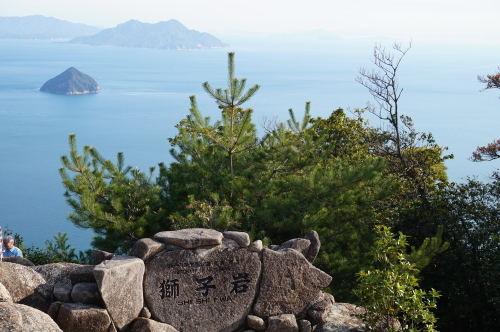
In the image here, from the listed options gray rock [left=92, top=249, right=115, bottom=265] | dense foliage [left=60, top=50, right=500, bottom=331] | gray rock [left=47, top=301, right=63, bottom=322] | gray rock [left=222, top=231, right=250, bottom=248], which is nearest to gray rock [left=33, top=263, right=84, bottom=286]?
gray rock [left=92, top=249, right=115, bottom=265]

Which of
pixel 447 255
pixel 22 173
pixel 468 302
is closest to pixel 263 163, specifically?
pixel 447 255

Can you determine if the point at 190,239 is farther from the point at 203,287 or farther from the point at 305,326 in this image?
the point at 305,326

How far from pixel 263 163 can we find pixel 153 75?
73.4 meters

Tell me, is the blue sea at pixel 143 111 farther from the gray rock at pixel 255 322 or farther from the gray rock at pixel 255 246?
the gray rock at pixel 255 322

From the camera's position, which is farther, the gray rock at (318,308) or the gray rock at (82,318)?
the gray rock at (318,308)

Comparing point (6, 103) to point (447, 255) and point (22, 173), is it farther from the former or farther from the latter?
point (447, 255)

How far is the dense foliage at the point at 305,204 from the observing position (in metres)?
6.36

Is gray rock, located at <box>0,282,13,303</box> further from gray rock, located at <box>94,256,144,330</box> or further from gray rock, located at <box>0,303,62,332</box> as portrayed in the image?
gray rock, located at <box>94,256,144,330</box>

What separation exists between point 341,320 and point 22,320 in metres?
3.03

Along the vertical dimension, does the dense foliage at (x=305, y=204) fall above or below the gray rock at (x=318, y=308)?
above

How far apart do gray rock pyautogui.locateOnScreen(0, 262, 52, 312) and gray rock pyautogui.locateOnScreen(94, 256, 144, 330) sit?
1.72 feet

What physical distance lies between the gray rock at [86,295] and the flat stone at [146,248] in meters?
0.47

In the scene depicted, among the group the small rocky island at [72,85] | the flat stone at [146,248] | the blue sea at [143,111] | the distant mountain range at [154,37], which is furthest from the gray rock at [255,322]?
the distant mountain range at [154,37]

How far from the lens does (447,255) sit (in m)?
6.70
